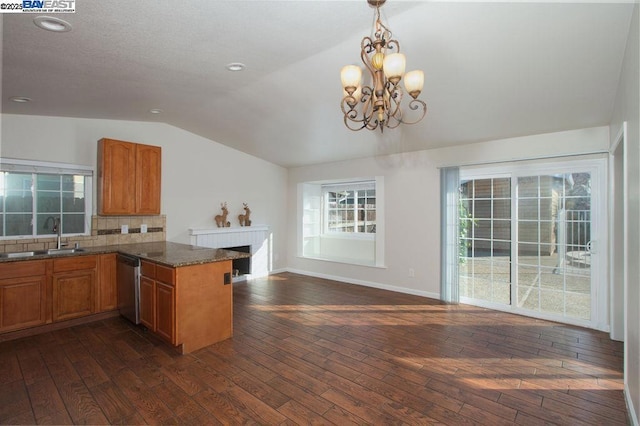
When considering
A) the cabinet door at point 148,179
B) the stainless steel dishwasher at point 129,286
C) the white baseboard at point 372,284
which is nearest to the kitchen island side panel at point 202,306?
the stainless steel dishwasher at point 129,286

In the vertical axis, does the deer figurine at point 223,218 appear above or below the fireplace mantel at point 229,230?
above

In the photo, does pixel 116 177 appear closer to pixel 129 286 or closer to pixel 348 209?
pixel 129 286

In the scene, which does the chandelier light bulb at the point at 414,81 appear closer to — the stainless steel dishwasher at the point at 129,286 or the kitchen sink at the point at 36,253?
the stainless steel dishwasher at the point at 129,286

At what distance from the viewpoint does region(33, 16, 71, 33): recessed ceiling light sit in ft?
6.58

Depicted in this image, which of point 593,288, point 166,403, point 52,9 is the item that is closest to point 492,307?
point 593,288

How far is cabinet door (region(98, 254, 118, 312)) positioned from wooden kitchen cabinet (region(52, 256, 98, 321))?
6cm

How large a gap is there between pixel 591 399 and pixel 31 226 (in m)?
5.82

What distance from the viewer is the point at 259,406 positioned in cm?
222

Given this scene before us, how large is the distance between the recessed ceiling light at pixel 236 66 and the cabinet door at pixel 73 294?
2862 mm

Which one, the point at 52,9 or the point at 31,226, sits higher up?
the point at 52,9

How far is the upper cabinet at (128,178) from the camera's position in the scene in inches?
160

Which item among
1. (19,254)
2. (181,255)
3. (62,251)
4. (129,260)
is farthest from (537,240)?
(19,254)

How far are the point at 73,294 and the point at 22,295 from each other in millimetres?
434

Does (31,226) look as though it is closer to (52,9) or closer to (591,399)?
(52,9)
